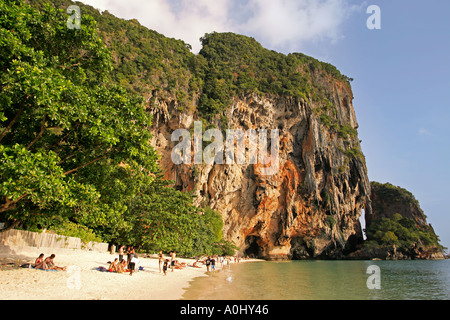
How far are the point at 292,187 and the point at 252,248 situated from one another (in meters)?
13.8

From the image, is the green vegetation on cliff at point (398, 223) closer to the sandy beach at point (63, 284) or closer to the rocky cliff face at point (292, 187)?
the rocky cliff face at point (292, 187)

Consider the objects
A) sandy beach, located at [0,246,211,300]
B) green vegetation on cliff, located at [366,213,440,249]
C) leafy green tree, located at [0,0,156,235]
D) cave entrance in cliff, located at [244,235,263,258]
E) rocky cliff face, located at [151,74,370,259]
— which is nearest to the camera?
leafy green tree, located at [0,0,156,235]

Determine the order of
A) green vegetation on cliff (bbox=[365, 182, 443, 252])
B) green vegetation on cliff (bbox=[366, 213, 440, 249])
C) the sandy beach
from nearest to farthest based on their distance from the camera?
the sandy beach
green vegetation on cliff (bbox=[366, 213, 440, 249])
green vegetation on cliff (bbox=[365, 182, 443, 252])

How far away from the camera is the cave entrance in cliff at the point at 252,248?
1946 inches

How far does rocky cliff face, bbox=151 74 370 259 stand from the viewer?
43375mm

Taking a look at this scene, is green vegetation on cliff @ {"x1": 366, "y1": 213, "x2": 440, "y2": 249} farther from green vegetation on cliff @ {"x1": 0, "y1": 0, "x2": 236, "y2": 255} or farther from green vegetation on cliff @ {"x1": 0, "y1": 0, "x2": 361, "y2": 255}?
green vegetation on cliff @ {"x1": 0, "y1": 0, "x2": 236, "y2": 255}

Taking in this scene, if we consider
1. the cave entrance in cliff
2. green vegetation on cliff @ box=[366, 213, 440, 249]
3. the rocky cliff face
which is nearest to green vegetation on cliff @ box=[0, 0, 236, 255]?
the rocky cliff face

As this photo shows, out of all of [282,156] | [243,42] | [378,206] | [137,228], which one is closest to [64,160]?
[137,228]

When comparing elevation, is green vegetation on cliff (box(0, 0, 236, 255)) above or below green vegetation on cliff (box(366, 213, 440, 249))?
above

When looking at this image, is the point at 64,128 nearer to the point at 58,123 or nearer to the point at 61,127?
the point at 61,127

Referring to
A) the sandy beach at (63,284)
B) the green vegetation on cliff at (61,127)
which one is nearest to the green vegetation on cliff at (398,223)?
the sandy beach at (63,284)

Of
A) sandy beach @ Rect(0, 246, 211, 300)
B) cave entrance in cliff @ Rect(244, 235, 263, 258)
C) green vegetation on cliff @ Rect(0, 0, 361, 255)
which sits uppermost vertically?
green vegetation on cliff @ Rect(0, 0, 361, 255)

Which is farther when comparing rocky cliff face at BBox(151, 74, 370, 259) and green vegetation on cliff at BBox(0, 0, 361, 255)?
rocky cliff face at BBox(151, 74, 370, 259)

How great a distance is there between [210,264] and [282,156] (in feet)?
102
